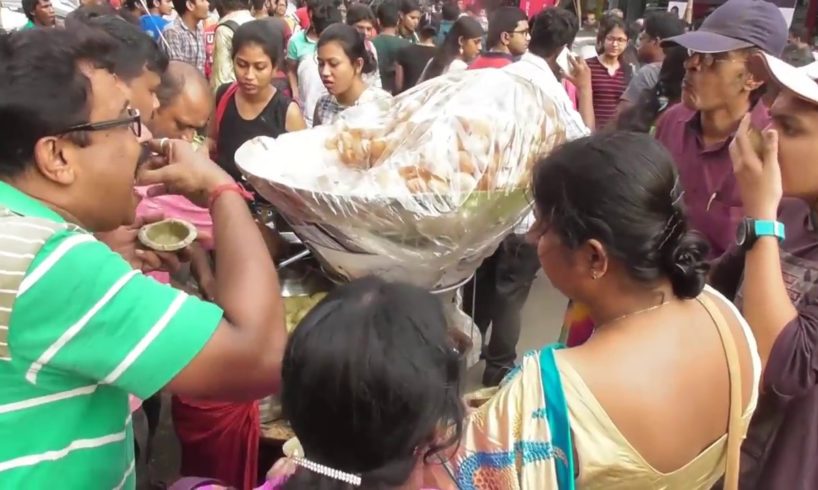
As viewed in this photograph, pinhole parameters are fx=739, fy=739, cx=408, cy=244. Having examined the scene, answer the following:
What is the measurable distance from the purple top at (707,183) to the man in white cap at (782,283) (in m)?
0.54

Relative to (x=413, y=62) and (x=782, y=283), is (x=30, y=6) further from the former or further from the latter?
(x=782, y=283)

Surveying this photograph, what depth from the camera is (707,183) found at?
2.24 meters

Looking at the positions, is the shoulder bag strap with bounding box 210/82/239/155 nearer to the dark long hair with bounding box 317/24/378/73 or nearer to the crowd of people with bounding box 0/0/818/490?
the dark long hair with bounding box 317/24/378/73

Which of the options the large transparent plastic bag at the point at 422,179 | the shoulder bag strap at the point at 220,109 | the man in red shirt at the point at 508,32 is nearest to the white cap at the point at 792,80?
the large transparent plastic bag at the point at 422,179

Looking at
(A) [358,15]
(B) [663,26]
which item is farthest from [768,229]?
(A) [358,15]

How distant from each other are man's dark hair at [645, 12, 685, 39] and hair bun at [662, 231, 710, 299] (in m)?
3.98

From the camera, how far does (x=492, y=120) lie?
5.86ft

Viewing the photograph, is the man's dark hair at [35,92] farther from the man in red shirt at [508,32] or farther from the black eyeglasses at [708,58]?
the man in red shirt at [508,32]

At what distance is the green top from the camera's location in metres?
5.40

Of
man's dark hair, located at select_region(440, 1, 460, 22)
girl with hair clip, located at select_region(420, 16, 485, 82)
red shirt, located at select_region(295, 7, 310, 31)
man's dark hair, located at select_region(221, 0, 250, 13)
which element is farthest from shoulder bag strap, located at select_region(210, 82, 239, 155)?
man's dark hair, located at select_region(440, 1, 460, 22)

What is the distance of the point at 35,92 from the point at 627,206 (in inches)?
33.6

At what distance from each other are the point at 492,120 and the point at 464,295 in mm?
1488

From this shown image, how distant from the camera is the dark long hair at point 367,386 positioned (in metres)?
0.87

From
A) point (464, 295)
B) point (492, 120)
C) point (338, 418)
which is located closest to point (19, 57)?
point (338, 418)
